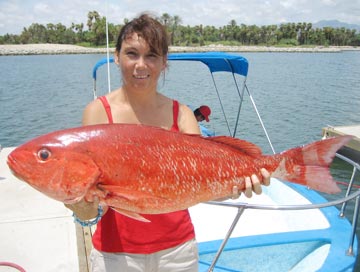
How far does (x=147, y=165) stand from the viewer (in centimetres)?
163

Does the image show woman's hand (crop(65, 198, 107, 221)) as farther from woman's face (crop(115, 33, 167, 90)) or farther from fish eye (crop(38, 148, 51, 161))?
woman's face (crop(115, 33, 167, 90))

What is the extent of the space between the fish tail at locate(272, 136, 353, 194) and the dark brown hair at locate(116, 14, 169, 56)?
903 millimetres

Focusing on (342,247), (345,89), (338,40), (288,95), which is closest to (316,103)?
(288,95)

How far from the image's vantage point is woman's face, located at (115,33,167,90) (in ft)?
6.26

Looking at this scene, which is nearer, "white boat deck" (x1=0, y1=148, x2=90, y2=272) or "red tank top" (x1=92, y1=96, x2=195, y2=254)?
"red tank top" (x1=92, y1=96, x2=195, y2=254)

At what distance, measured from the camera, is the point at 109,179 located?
1.54 meters

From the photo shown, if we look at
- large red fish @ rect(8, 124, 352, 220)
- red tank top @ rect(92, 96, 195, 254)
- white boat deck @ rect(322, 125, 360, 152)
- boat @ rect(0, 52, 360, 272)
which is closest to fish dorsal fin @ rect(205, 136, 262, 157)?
large red fish @ rect(8, 124, 352, 220)

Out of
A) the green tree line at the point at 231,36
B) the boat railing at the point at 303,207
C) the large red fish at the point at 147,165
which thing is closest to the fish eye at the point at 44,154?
the large red fish at the point at 147,165

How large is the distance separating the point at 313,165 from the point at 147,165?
0.91 metres

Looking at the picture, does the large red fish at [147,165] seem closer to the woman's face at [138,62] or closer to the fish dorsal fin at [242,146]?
the fish dorsal fin at [242,146]

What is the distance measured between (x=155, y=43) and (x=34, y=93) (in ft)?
84.4

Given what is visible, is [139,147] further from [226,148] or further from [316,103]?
[316,103]

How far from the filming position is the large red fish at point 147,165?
1.53 meters

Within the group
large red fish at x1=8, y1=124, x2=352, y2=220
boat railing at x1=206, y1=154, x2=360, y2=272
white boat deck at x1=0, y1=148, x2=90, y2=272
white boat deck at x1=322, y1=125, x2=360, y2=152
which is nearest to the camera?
large red fish at x1=8, y1=124, x2=352, y2=220
